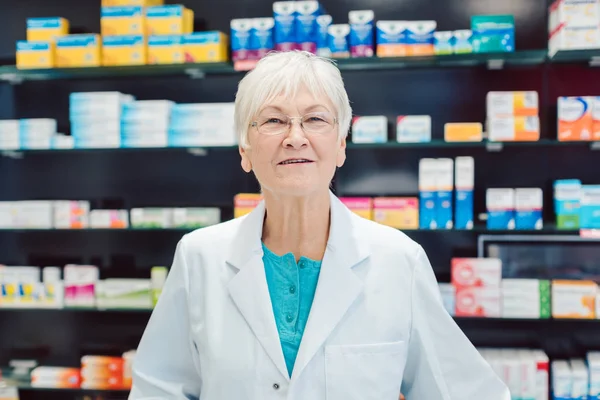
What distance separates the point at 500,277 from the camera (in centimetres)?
384

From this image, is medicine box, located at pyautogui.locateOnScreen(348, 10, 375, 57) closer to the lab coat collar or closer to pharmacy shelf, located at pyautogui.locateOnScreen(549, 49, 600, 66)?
pharmacy shelf, located at pyautogui.locateOnScreen(549, 49, 600, 66)

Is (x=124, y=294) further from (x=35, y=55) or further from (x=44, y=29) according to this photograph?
(x=44, y=29)

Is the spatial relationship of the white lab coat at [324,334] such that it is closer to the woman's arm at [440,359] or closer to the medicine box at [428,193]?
the woman's arm at [440,359]

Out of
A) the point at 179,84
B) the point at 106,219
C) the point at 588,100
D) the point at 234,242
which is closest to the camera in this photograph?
the point at 234,242

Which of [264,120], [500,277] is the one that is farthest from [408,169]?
[264,120]

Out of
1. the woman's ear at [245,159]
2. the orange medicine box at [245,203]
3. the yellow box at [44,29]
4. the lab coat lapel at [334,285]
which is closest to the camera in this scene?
the lab coat lapel at [334,285]

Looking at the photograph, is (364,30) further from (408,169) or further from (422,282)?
(422,282)

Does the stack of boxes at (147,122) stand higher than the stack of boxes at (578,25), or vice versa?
the stack of boxes at (578,25)

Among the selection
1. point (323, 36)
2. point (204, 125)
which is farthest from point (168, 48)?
point (323, 36)

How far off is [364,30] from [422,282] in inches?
99.6

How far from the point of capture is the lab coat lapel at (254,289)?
61.7 inches

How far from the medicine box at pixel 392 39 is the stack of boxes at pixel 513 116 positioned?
600mm

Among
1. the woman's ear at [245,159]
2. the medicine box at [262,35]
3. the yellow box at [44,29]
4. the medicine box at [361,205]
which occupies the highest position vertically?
the yellow box at [44,29]

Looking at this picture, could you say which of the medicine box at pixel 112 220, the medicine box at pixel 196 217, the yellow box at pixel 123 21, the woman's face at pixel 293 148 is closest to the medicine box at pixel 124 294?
the medicine box at pixel 112 220
